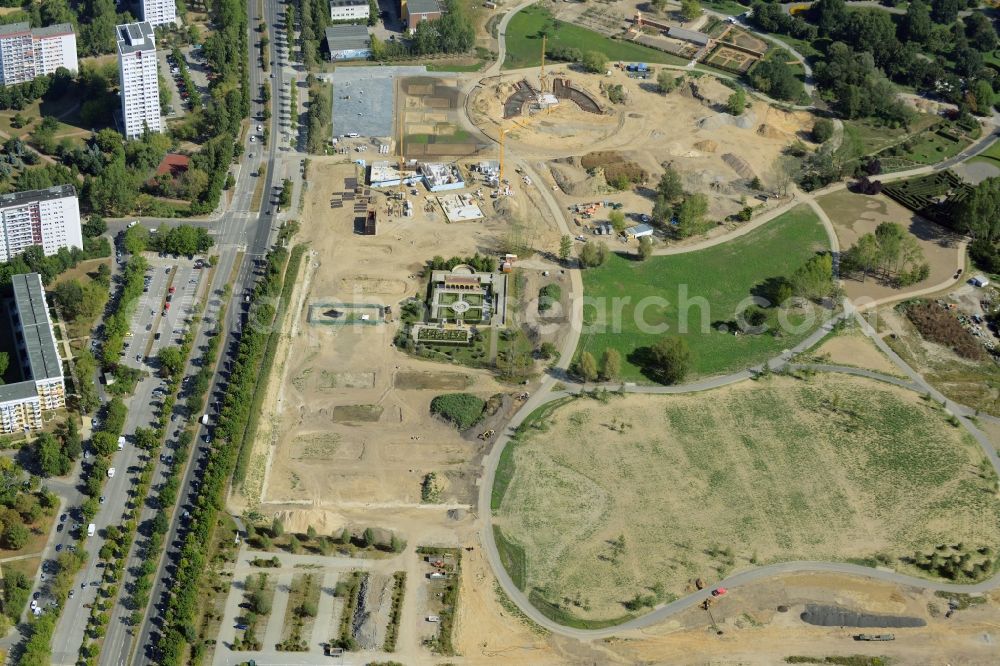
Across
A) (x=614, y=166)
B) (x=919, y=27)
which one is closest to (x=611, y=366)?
(x=614, y=166)

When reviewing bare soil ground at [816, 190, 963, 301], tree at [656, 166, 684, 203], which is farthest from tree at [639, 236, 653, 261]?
bare soil ground at [816, 190, 963, 301]

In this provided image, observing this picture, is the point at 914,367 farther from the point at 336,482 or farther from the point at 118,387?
the point at 118,387

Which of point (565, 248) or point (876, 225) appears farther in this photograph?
point (876, 225)

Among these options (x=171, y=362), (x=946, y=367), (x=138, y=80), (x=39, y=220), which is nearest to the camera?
(x=171, y=362)

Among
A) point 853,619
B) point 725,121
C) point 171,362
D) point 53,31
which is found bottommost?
point 853,619

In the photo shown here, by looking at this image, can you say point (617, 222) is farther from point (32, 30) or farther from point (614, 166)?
point (32, 30)

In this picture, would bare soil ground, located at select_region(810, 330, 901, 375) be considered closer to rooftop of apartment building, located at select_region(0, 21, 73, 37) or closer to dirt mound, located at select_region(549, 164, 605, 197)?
dirt mound, located at select_region(549, 164, 605, 197)

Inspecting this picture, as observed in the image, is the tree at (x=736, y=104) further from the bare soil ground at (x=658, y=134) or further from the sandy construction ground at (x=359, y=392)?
the sandy construction ground at (x=359, y=392)
